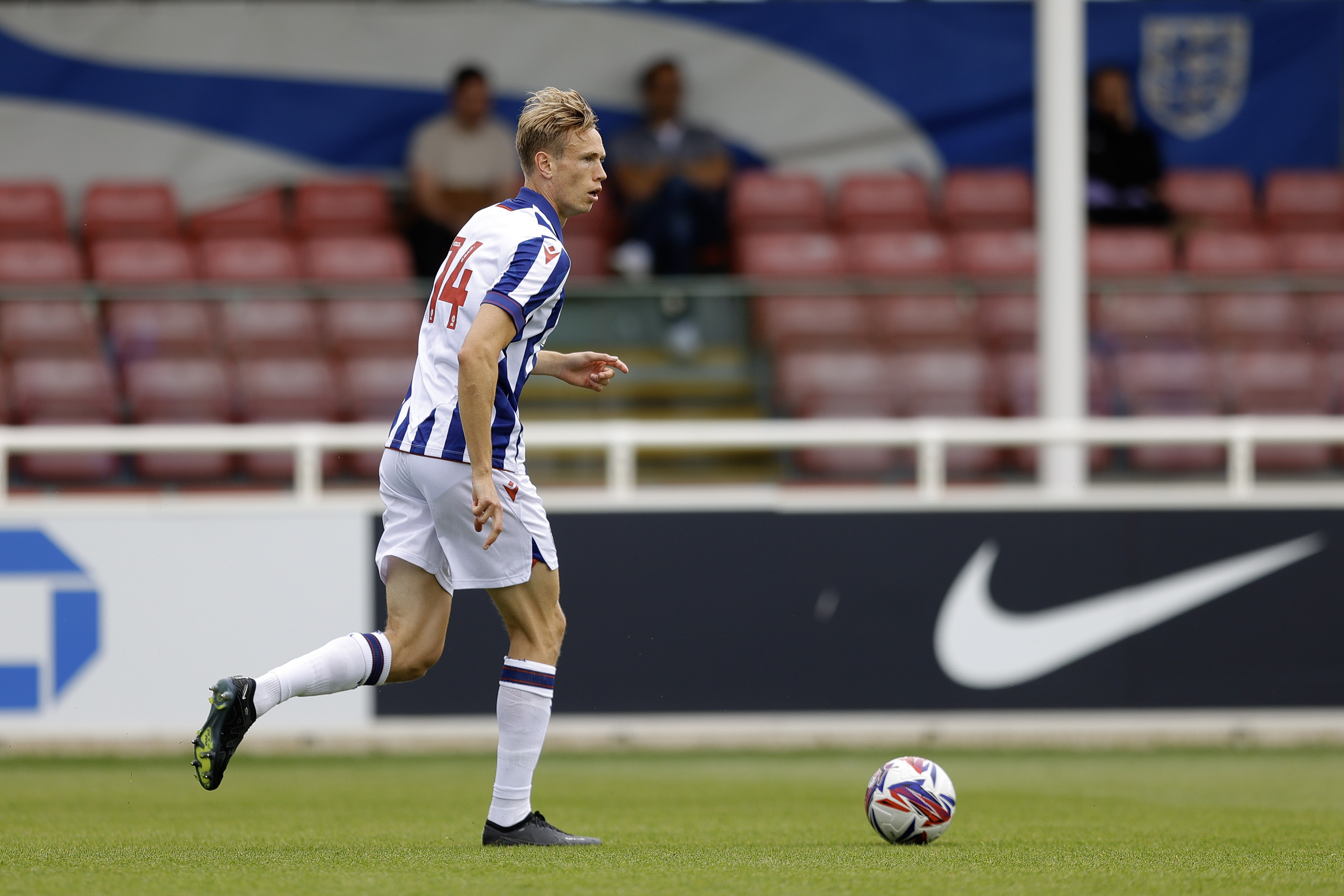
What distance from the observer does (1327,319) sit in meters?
9.15

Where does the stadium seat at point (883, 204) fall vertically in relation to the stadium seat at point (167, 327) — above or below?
above

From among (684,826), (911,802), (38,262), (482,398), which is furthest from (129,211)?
(911,802)

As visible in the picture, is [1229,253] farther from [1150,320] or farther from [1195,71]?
[1150,320]

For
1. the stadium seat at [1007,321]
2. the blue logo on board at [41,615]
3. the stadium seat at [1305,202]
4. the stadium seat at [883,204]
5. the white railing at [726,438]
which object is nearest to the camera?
the blue logo on board at [41,615]

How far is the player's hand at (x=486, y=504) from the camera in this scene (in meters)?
3.99

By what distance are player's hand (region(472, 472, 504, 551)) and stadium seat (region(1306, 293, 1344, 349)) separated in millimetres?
6395

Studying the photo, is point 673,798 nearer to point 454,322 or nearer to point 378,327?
point 454,322

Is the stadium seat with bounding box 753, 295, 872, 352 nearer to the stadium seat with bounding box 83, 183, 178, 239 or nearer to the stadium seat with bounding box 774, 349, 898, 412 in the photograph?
the stadium seat with bounding box 774, 349, 898, 412

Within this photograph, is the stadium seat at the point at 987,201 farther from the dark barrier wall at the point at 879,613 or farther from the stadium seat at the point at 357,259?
the dark barrier wall at the point at 879,613

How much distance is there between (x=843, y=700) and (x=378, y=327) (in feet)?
10.5

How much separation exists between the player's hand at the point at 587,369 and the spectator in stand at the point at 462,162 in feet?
20.1

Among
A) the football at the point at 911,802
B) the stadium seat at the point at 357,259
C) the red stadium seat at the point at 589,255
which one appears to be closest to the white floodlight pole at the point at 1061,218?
the red stadium seat at the point at 589,255

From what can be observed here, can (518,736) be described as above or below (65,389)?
below

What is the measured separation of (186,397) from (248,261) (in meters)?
2.25
